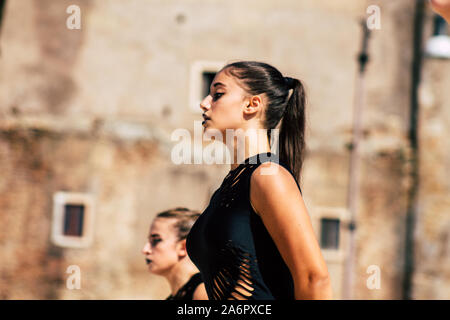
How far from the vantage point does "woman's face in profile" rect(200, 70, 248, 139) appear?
2045 mm

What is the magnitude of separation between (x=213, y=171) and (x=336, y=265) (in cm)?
341

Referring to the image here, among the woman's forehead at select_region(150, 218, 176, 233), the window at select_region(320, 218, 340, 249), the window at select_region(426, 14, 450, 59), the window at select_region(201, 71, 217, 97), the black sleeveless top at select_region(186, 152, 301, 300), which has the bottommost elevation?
the window at select_region(320, 218, 340, 249)

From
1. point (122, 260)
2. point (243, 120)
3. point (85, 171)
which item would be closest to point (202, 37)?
point (85, 171)

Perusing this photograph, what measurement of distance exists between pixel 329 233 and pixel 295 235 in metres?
11.7

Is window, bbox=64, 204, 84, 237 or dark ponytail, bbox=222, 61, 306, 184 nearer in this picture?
dark ponytail, bbox=222, 61, 306, 184

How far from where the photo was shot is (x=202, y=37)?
13.5m

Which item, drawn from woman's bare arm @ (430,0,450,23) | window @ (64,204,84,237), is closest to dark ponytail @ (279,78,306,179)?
woman's bare arm @ (430,0,450,23)

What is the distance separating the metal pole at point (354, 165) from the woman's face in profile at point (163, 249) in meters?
10.1

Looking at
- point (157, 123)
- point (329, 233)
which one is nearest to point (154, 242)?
point (157, 123)

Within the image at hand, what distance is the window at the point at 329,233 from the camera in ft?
43.1

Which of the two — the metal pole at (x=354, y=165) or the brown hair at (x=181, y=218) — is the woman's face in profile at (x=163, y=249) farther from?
the metal pole at (x=354, y=165)

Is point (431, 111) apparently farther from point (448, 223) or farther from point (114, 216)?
point (114, 216)

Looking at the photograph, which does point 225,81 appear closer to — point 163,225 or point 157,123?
point 163,225

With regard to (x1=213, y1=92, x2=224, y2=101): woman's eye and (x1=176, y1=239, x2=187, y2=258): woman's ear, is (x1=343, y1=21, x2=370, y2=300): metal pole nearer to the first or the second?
(x1=176, y1=239, x2=187, y2=258): woman's ear
